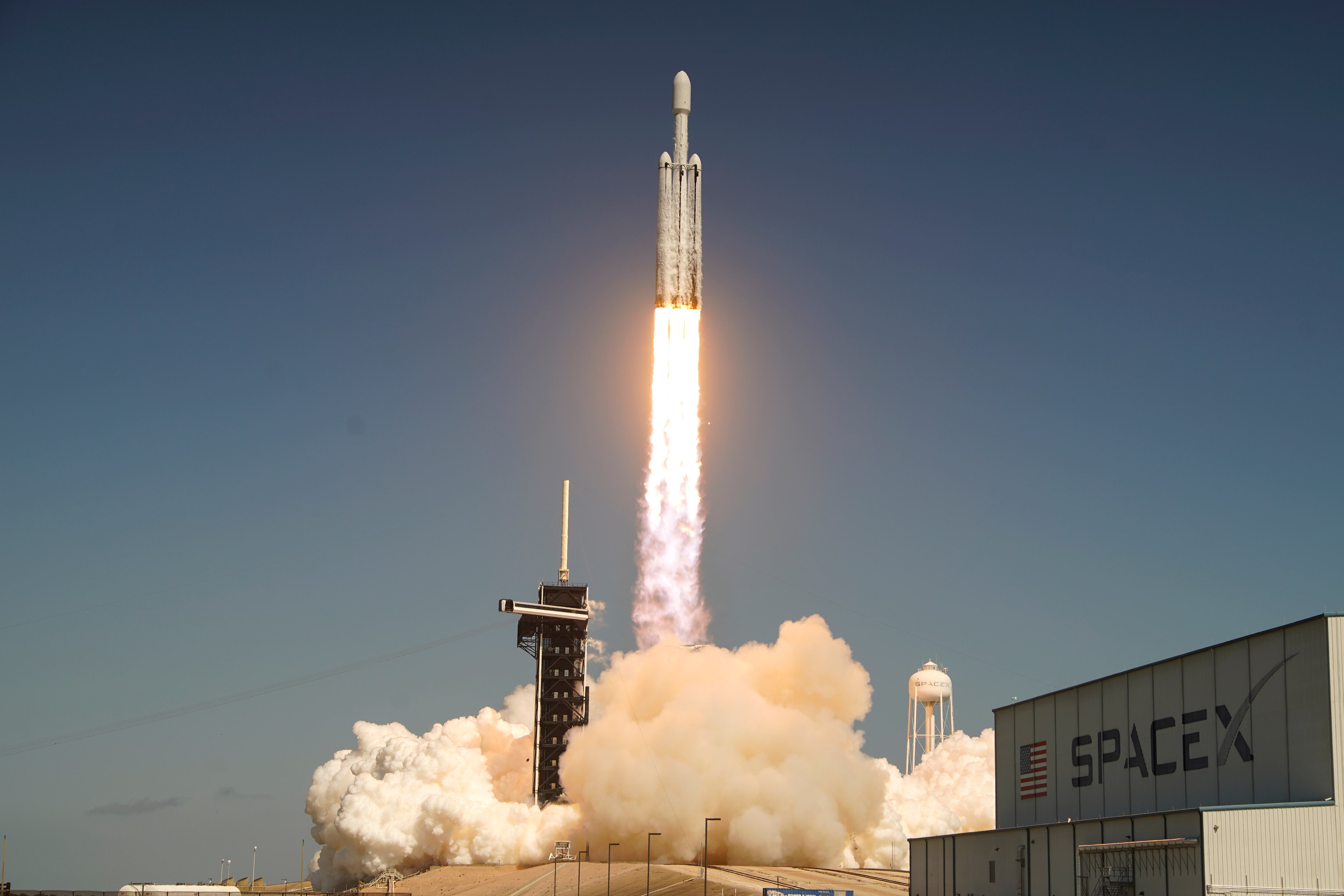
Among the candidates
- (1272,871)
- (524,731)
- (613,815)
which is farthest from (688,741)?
(1272,871)

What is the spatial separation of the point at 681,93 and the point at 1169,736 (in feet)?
157

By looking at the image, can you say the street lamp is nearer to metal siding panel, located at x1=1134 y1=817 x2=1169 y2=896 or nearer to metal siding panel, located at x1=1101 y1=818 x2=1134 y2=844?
metal siding panel, located at x1=1101 y1=818 x2=1134 y2=844

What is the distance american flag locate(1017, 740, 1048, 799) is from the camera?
6919cm

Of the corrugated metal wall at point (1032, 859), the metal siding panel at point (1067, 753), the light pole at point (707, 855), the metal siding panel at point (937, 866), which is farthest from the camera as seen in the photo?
the light pole at point (707, 855)

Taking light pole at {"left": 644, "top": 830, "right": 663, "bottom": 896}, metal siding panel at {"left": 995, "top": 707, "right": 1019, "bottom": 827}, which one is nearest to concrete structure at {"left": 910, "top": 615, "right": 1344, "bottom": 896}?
metal siding panel at {"left": 995, "top": 707, "right": 1019, "bottom": 827}

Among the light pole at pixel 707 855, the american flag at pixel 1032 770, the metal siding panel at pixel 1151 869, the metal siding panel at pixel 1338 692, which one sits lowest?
the light pole at pixel 707 855

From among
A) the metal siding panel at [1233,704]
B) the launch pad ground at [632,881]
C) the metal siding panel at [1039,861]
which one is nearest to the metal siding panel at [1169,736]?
the metal siding panel at [1233,704]

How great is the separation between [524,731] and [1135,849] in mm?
67586

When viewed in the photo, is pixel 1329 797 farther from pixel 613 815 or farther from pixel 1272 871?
pixel 613 815

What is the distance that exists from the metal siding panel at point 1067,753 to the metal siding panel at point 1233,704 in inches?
385

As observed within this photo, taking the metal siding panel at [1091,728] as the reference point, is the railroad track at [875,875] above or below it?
below

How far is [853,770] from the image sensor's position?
313 feet

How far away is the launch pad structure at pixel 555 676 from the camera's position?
105 meters

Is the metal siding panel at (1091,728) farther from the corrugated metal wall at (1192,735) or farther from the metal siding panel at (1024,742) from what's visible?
the metal siding panel at (1024,742)
